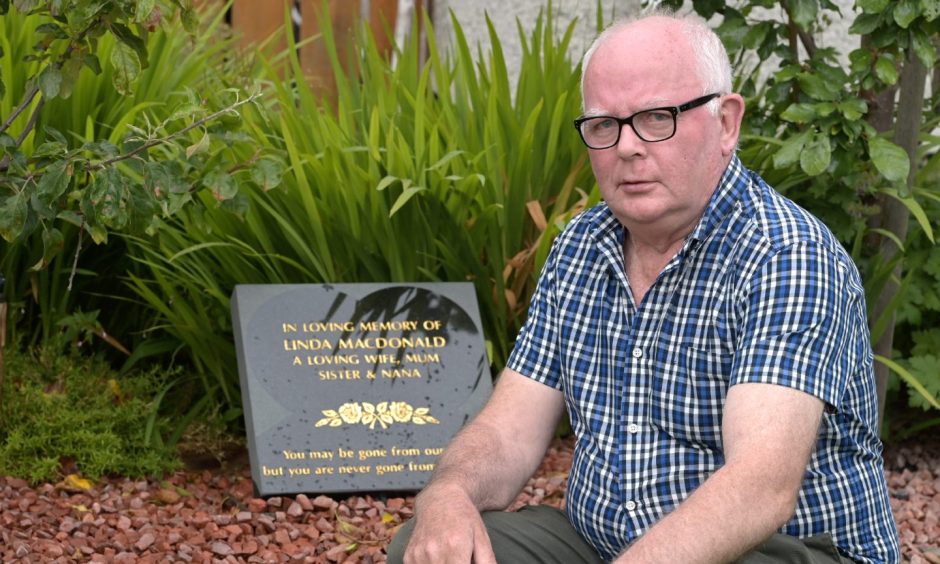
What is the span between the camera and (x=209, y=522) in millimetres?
3143

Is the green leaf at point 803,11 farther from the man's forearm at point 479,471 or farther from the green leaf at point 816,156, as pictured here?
the man's forearm at point 479,471

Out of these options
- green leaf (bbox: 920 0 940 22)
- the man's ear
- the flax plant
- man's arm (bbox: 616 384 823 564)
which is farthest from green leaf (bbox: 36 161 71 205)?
green leaf (bbox: 920 0 940 22)

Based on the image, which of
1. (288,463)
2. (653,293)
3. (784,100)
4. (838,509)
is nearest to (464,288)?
(288,463)

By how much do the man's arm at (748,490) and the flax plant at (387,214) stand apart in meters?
1.70

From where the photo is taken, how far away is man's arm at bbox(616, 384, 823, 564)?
1.85 metres

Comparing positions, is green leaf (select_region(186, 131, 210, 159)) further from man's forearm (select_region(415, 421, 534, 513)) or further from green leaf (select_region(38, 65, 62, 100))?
man's forearm (select_region(415, 421, 534, 513))

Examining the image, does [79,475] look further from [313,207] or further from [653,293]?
[653,293]

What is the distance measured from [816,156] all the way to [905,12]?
1.33 ft

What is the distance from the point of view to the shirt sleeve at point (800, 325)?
6.32ft

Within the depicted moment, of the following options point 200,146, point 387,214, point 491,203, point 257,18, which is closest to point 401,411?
point 387,214

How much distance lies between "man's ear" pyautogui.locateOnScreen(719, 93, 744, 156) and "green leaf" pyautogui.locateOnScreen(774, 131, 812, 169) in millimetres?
1142

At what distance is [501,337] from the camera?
3.79 metres

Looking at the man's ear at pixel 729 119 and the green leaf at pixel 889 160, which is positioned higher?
the man's ear at pixel 729 119

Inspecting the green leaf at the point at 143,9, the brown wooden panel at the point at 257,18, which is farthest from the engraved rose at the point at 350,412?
the brown wooden panel at the point at 257,18
